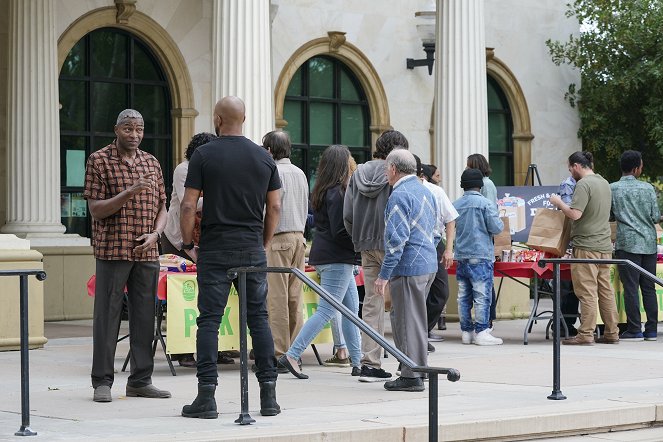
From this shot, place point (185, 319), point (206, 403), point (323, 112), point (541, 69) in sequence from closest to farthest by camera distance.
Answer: point (206, 403) → point (185, 319) → point (323, 112) → point (541, 69)

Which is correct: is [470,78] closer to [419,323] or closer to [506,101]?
[506,101]

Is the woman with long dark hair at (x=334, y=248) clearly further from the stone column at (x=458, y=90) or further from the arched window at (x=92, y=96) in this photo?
the arched window at (x=92, y=96)

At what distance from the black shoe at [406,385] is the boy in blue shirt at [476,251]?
13.7ft

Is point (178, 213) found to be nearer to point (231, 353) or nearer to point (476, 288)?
point (231, 353)

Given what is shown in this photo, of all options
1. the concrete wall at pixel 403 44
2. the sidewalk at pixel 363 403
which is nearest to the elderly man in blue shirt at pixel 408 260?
the sidewalk at pixel 363 403

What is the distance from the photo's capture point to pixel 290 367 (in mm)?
10672

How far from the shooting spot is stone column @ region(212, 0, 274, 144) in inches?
617

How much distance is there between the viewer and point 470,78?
18844 millimetres

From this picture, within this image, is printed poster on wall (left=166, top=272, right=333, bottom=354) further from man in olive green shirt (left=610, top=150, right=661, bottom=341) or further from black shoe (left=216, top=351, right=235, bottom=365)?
man in olive green shirt (left=610, top=150, right=661, bottom=341)

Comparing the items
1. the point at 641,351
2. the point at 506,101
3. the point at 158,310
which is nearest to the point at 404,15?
the point at 506,101

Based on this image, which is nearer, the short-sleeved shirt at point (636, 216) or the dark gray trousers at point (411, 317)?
the dark gray trousers at point (411, 317)

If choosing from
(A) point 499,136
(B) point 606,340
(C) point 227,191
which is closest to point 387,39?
(A) point 499,136

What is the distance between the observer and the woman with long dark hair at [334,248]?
35.8ft

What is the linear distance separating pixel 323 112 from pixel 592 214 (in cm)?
869
